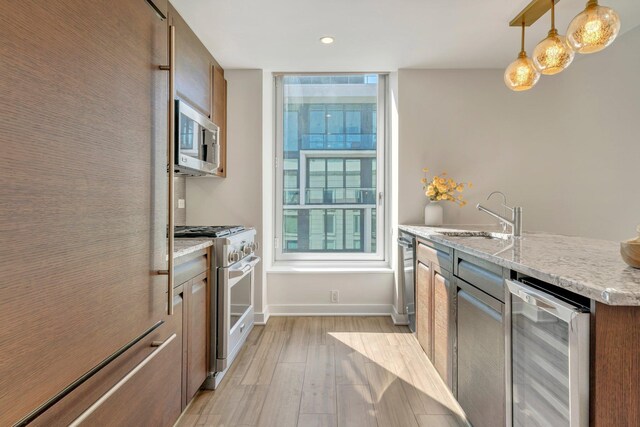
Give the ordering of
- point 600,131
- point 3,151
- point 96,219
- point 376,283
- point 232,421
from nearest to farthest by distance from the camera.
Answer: point 3,151 → point 96,219 → point 232,421 → point 600,131 → point 376,283

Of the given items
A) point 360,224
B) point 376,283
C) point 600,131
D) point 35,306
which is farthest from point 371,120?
point 35,306

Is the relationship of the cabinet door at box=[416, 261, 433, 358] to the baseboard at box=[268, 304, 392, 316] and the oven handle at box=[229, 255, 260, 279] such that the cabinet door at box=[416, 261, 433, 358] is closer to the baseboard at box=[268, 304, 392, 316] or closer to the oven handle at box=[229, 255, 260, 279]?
the baseboard at box=[268, 304, 392, 316]

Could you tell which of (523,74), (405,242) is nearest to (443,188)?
(405,242)

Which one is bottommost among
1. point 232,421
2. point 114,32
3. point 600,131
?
point 232,421

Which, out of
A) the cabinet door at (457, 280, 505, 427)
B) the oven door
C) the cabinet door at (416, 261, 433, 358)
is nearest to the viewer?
the cabinet door at (457, 280, 505, 427)

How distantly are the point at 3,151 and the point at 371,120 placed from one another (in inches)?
128

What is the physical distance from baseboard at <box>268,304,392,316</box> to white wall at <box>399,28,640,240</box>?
2.92ft

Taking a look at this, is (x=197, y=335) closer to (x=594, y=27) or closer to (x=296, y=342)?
(x=296, y=342)

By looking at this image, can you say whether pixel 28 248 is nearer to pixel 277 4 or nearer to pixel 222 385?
pixel 222 385

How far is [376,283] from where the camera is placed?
133 inches

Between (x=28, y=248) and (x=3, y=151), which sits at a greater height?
(x=3, y=151)

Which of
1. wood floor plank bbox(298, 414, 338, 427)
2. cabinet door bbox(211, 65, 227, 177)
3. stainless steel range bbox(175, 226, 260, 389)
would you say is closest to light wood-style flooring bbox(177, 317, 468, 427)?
wood floor plank bbox(298, 414, 338, 427)

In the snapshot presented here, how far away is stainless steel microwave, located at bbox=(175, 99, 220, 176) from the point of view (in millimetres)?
2031

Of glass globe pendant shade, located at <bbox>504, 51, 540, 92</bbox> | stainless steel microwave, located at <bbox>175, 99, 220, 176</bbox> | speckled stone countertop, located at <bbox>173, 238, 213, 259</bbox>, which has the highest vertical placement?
glass globe pendant shade, located at <bbox>504, 51, 540, 92</bbox>
